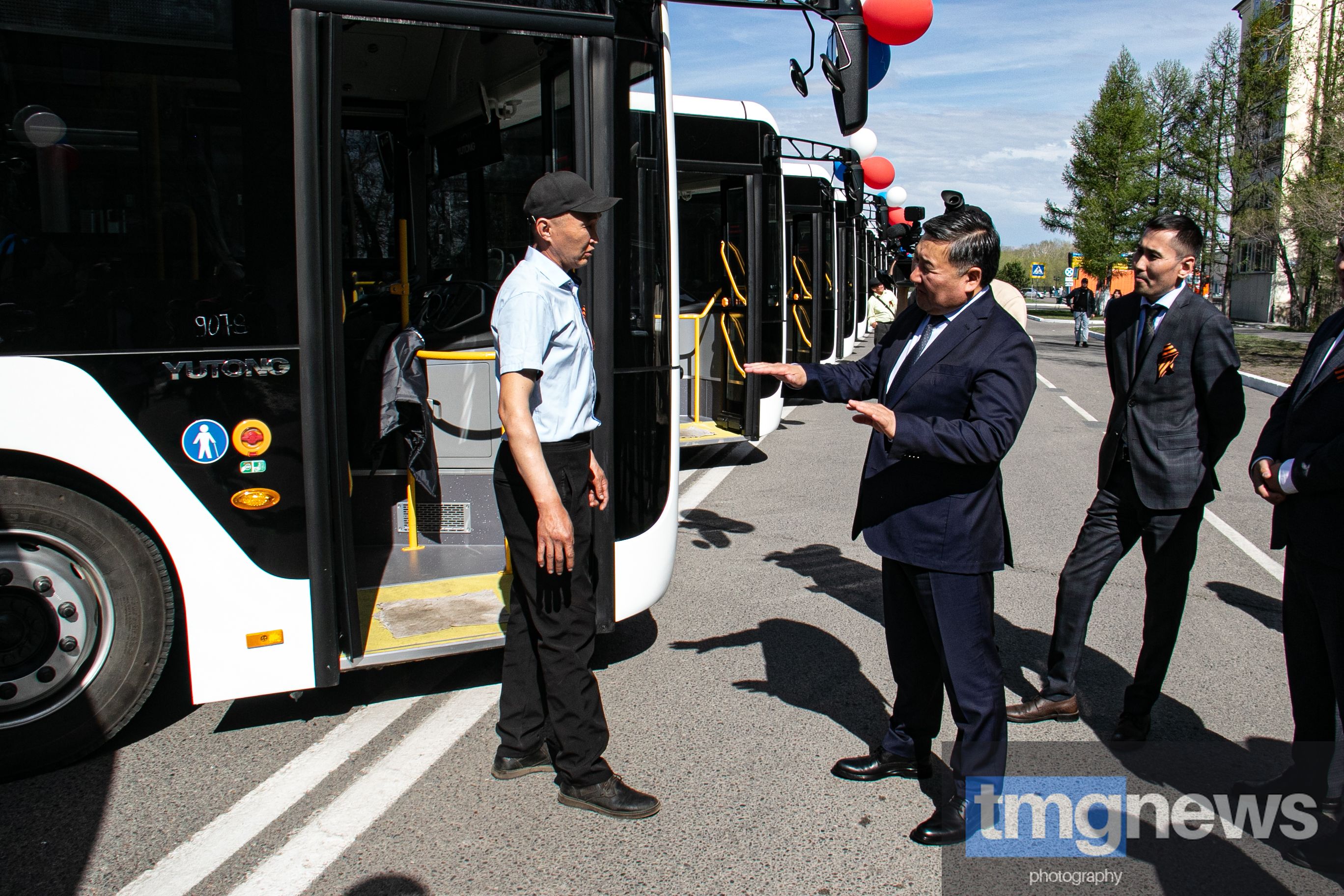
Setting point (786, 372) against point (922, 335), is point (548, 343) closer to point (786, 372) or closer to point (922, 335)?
point (786, 372)

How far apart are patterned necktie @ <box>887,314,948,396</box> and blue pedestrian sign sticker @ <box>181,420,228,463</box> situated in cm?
227

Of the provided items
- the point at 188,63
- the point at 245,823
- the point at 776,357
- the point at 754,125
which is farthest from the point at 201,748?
the point at 776,357

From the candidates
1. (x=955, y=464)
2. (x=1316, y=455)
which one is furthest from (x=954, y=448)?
(x=1316, y=455)

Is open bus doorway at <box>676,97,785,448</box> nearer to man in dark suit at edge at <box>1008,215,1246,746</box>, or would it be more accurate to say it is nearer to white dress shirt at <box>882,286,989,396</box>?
man in dark suit at edge at <box>1008,215,1246,746</box>

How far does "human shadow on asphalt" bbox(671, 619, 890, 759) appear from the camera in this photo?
161 inches

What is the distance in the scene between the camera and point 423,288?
21.8 ft

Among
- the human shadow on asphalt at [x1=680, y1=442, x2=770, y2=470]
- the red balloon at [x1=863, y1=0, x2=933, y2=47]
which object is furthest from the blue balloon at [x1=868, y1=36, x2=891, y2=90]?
the human shadow on asphalt at [x1=680, y1=442, x2=770, y2=470]

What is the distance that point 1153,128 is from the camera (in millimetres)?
35094

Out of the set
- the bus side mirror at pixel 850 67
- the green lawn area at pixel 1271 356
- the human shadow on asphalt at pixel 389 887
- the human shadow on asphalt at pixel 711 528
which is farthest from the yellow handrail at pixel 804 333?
the human shadow on asphalt at pixel 389 887

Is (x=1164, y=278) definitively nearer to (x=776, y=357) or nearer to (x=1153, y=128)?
(x=776, y=357)

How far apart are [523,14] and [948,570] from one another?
8.32 ft

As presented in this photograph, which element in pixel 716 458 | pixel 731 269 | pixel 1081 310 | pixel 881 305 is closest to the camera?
pixel 731 269

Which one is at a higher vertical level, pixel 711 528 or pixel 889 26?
pixel 889 26

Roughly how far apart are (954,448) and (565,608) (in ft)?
4.34
